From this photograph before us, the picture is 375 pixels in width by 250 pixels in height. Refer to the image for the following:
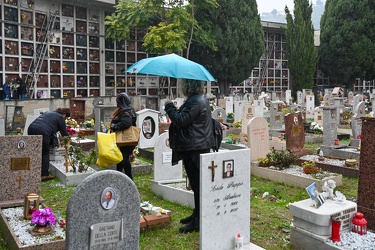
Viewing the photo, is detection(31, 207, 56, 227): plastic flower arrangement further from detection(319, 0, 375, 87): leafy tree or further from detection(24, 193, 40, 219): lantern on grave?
detection(319, 0, 375, 87): leafy tree

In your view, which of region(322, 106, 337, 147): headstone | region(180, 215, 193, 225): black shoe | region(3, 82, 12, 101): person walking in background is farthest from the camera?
region(3, 82, 12, 101): person walking in background

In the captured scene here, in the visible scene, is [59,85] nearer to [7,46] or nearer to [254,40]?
[7,46]

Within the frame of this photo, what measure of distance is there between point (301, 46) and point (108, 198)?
25.9 metres

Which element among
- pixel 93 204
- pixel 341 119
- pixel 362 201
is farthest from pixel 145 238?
pixel 341 119

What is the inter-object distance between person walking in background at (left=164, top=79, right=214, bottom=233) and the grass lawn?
0.28 meters

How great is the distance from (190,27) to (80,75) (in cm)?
584

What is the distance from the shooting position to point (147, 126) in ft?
35.9

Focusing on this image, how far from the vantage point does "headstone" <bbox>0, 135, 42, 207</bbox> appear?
546 centimetres

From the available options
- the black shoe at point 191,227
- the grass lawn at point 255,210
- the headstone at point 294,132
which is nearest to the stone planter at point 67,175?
the grass lawn at point 255,210

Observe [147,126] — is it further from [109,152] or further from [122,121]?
[109,152]

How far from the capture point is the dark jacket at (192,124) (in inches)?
181

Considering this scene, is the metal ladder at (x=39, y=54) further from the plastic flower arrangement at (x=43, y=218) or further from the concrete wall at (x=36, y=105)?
the plastic flower arrangement at (x=43, y=218)

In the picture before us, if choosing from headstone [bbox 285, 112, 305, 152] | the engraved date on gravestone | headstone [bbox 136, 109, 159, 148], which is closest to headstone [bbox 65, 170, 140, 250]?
the engraved date on gravestone

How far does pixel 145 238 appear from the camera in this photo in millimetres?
4781
